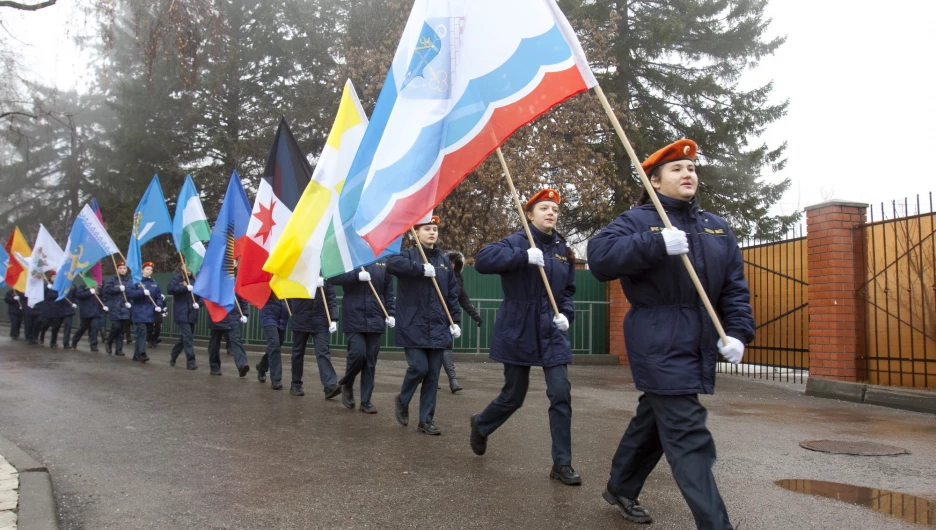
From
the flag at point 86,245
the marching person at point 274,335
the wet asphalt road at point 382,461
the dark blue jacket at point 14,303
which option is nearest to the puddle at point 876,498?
the wet asphalt road at point 382,461

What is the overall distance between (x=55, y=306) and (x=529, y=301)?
58.9ft

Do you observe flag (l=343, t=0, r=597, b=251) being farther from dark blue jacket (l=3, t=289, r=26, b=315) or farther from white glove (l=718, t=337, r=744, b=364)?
dark blue jacket (l=3, t=289, r=26, b=315)

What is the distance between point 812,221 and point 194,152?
23344 mm

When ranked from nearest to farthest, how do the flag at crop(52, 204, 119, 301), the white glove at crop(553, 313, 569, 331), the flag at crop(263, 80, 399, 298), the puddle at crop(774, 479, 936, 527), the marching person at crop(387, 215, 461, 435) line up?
the puddle at crop(774, 479, 936, 527)
the white glove at crop(553, 313, 569, 331)
the marching person at crop(387, 215, 461, 435)
the flag at crop(263, 80, 399, 298)
the flag at crop(52, 204, 119, 301)

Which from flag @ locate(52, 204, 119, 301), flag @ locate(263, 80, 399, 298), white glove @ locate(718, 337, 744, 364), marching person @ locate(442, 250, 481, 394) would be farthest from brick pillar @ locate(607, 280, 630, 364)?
white glove @ locate(718, 337, 744, 364)

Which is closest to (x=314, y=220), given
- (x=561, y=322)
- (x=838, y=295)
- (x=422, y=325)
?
(x=422, y=325)

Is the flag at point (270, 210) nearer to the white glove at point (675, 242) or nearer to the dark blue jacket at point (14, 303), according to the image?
the white glove at point (675, 242)

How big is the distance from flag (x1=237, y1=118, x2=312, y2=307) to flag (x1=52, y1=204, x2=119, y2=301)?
6897mm

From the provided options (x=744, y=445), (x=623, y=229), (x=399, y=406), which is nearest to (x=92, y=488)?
(x=399, y=406)

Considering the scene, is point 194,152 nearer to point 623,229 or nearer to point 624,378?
point 624,378

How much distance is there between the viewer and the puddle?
4520 mm

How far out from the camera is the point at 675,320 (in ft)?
12.4

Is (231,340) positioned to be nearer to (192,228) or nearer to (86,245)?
(192,228)

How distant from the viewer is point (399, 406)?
750 centimetres
